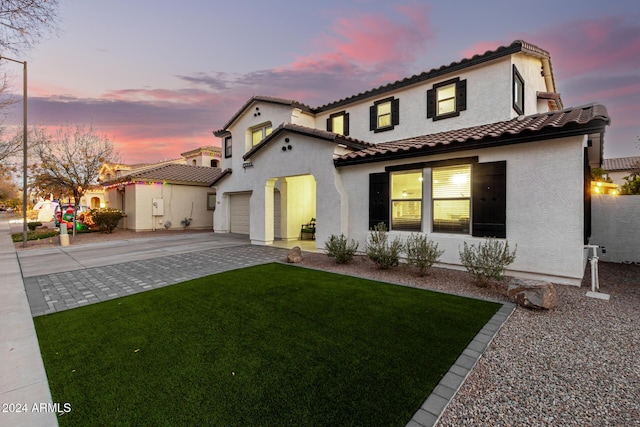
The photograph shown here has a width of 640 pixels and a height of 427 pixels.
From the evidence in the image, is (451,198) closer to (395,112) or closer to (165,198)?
(395,112)

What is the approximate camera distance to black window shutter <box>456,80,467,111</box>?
33.0 feet

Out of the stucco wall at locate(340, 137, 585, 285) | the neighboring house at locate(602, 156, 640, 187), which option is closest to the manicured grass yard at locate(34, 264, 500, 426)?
the stucco wall at locate(340, 137, 585, 285)

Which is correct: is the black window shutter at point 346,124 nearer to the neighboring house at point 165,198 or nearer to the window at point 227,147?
the window at point 227,147

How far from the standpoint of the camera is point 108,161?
19891 millimetres

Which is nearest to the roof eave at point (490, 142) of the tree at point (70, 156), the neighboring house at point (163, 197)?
the neighboring house at point (163, 197)

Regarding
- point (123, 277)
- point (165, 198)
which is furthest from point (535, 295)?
point (165, 198)

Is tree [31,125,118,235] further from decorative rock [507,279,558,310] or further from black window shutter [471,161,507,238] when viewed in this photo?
decorative rock [507,279,558,310]

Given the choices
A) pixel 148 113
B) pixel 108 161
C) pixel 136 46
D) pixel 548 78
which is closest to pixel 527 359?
pixel 548 78

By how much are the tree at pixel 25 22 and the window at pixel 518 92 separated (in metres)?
12.6

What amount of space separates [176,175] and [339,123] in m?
13.5

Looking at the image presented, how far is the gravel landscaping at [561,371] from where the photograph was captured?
8.17ft

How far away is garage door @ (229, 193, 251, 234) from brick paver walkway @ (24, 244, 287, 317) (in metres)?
7.55

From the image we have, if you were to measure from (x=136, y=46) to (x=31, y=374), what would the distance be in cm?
1526

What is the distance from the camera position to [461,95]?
10.1 meters
